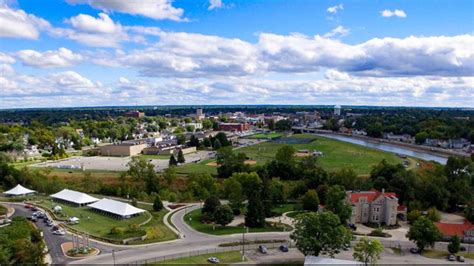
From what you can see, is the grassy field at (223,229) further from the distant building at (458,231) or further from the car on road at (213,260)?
the distant building at (458,231)

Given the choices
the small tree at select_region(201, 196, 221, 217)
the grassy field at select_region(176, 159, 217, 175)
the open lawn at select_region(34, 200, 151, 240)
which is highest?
the small tree at select_region(201, 196, 221, 217)

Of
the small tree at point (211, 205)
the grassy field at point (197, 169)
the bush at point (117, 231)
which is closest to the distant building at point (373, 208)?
the small tree at point (211, 205)

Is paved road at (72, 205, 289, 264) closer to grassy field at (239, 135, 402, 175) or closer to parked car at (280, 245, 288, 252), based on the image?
parked car at (280, 245, 288, 252)

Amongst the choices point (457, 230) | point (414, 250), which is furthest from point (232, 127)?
point (414, 250)

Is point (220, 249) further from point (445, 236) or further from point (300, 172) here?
point (300, 172)

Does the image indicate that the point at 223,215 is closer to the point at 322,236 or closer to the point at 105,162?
the point at 322,236

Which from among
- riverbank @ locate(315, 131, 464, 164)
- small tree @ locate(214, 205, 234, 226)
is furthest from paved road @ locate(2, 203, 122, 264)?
riverbank @ locate(315, 131, 464, 164)
